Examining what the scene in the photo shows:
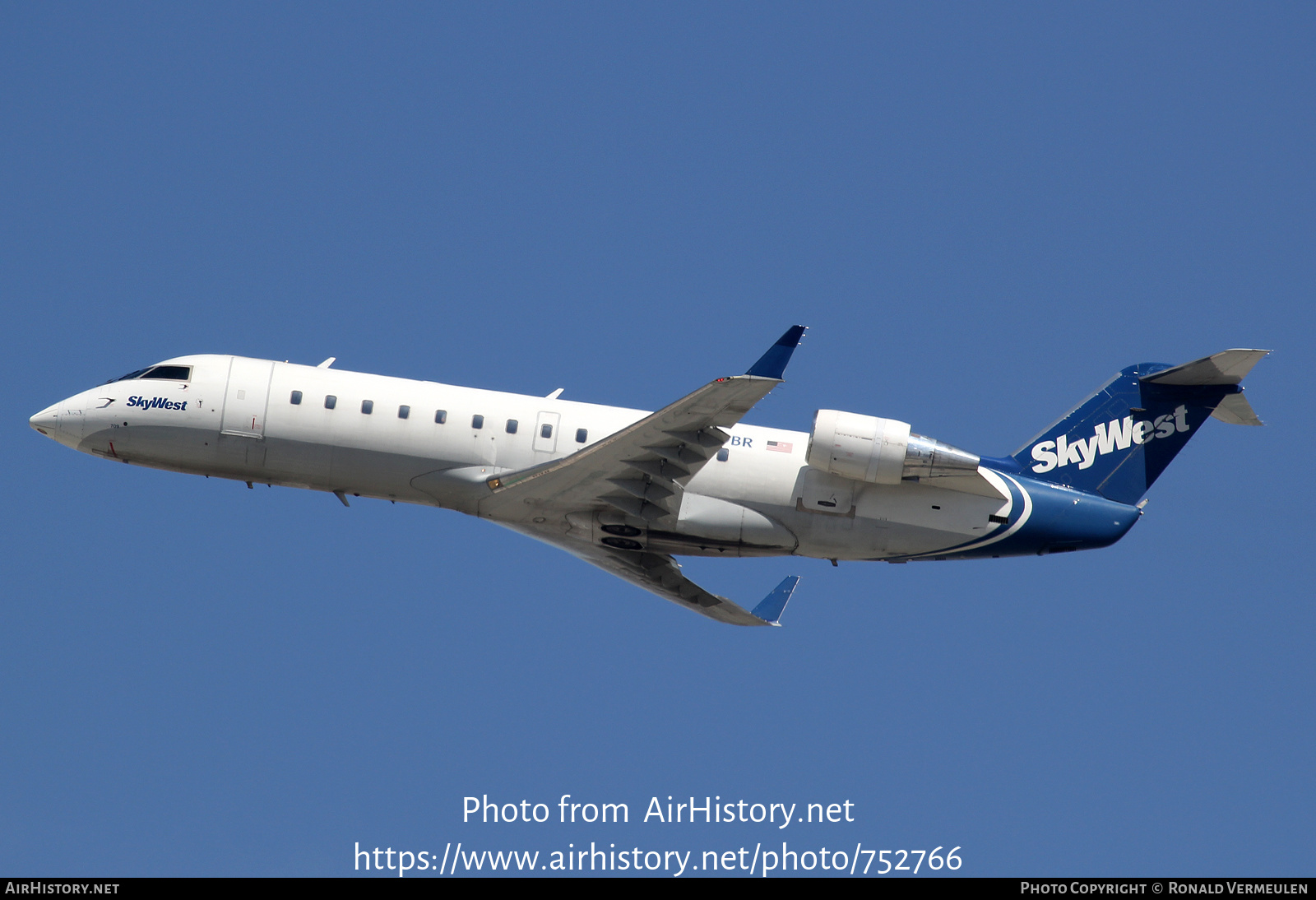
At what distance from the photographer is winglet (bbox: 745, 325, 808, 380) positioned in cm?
2531

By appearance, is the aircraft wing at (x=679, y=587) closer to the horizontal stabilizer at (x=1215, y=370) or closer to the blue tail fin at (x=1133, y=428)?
the blue tail fin at (x=1133, y=428)

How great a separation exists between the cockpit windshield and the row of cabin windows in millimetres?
2533

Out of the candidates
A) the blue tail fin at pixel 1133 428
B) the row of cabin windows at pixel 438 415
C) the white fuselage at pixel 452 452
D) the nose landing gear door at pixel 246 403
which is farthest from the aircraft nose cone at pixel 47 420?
the blue tail fin at pixel 1133 428

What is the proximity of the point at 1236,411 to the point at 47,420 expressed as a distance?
2628 cm

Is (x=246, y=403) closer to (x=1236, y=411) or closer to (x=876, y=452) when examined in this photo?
(x=876, y=452)

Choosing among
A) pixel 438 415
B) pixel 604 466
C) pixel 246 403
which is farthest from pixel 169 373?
pixel 604 466

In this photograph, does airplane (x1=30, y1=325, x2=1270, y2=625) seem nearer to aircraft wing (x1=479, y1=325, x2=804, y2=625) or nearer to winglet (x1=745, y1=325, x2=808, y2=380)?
aircraft wing (x1=479, y1=325, x2=804, y2=625)

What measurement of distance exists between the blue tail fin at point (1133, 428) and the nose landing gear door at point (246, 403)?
16.5 m

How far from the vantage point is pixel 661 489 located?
28531 millimetres

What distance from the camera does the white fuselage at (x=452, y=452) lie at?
1139 inches
